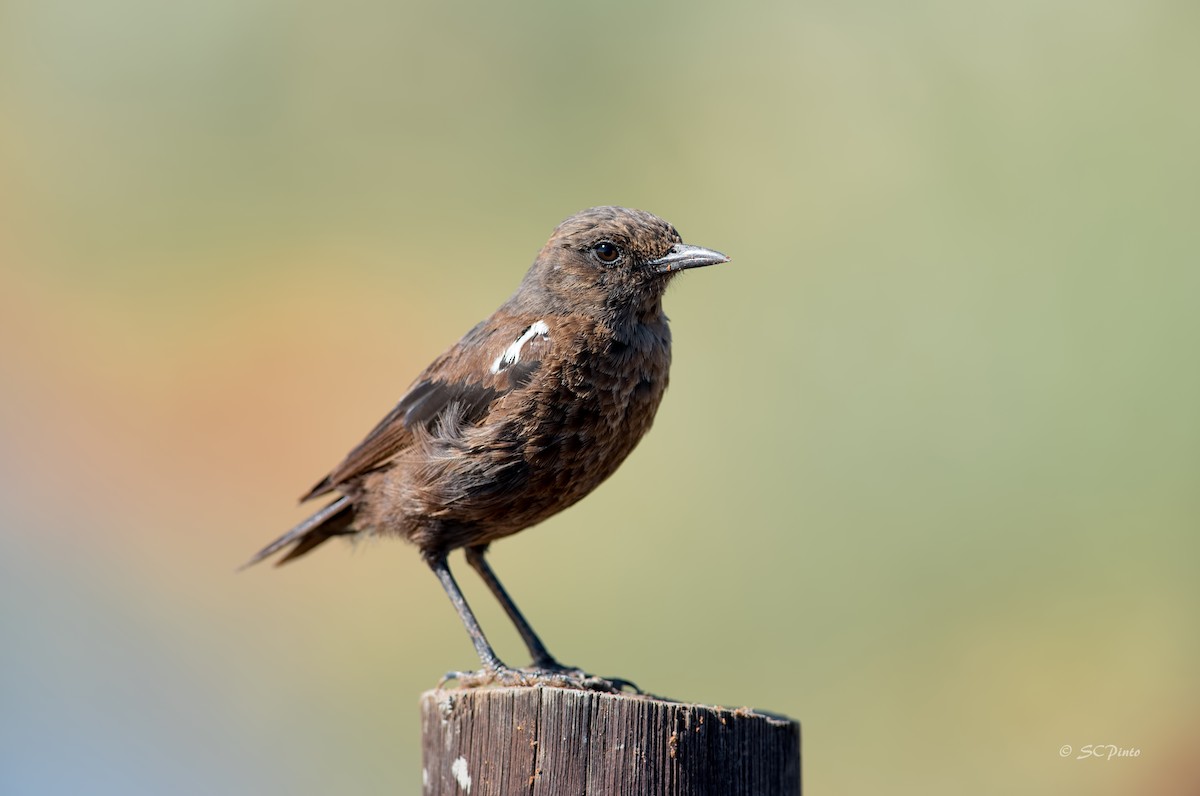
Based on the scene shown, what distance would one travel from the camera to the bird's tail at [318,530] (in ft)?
18.2

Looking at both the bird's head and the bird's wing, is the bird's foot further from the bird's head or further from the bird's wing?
the bird's head

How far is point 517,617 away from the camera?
207 inches

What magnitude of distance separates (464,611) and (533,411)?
3.35 feet

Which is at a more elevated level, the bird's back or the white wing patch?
the white wing patch

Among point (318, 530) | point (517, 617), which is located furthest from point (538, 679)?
point (318, 530)

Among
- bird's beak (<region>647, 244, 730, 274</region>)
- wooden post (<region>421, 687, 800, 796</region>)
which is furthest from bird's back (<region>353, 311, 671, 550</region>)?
wooden post (<region>421, 687, 800, 796</region>)

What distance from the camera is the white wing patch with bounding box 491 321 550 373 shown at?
480 centimetres

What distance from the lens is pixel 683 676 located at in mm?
7984

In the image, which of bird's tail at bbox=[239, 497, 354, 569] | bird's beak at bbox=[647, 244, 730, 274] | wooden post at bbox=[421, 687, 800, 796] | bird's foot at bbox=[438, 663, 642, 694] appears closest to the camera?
wooden post at bbox=[421, 687, 800, 796]

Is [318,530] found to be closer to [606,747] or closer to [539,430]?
[539,430]

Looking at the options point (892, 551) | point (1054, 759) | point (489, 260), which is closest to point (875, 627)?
point (892, 551)

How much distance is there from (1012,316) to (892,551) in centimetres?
209

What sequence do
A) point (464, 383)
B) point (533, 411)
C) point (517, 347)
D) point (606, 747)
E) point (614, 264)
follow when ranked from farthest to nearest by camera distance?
1. point (614, 264)
2. point (464, 383)
3. point (517, 347)
4. point (533, 411)
5. point (606, 747)

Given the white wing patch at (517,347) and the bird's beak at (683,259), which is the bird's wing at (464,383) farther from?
the bird's beak at (683,259)
